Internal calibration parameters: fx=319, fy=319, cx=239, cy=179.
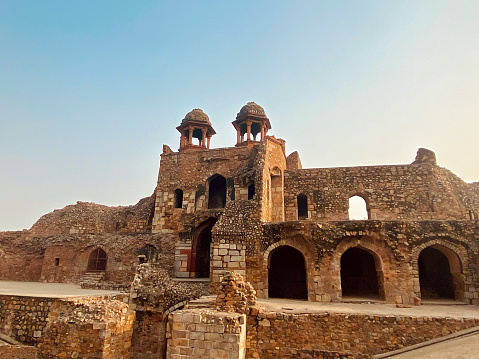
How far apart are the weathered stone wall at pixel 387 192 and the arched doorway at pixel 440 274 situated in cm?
275

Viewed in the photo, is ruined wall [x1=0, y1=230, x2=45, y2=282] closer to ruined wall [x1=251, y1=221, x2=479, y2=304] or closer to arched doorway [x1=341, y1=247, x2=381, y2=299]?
ruined wall [x1=251, y1=221, x2=479, y2=304]

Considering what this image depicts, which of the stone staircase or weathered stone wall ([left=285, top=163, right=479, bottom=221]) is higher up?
weathered stone wall ([left=285, top=163, right=479, bottom=221])

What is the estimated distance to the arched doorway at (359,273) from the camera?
625 inches

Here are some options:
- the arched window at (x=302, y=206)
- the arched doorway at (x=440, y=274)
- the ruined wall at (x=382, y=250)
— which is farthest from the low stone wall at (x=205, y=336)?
the arched window at (x=302, y=206)

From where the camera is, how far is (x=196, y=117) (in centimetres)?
2314

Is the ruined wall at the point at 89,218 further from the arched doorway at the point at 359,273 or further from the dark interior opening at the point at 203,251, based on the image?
the arched doorway at the point at 359,273

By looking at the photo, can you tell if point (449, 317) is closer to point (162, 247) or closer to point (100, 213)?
point (162, 247)

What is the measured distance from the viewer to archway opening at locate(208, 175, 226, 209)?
69.4 ft

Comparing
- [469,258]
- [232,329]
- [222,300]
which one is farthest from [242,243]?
[469,258]

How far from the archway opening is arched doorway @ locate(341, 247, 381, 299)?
8.55 metres

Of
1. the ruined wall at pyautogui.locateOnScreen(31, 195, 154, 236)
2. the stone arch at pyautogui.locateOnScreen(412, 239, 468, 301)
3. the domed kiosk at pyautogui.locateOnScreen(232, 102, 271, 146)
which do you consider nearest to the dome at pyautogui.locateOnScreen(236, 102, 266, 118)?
the domed kiosk at pyautogui.locateOnScreen(232, 102, 271, 146)

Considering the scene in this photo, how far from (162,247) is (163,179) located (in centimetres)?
490

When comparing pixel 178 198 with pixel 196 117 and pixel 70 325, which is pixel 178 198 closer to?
pixel 196 117

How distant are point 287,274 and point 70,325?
10.2 metres
